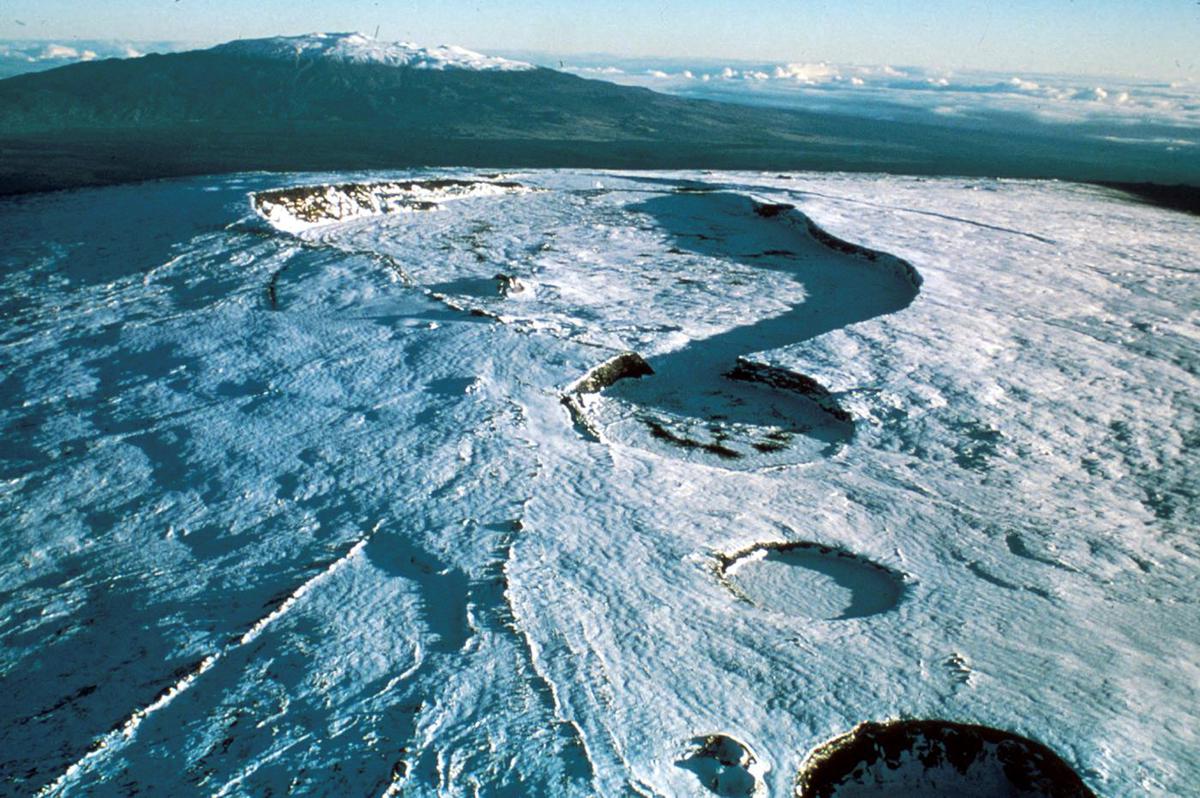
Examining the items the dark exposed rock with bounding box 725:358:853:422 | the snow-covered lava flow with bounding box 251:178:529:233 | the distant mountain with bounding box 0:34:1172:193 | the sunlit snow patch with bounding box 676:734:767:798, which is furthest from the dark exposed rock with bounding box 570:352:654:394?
the distant mountain with bounding box 0:34:1172:193

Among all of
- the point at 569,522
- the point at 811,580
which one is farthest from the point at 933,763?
the point at 569,522

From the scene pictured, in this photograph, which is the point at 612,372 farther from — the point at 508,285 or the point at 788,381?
the point at 508,285

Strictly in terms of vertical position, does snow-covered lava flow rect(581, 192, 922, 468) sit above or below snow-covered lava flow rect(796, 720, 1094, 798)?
above

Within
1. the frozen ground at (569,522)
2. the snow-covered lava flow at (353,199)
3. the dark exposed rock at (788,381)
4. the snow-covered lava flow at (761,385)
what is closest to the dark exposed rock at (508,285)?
the frozen ground at (569,522)

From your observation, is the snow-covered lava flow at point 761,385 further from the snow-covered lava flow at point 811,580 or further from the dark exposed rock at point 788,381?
the snow-covered lava flow at point 811,580

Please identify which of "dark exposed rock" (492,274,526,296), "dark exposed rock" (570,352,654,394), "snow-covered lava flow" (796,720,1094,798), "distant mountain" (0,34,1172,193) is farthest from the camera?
"distant mountain" (0,34,1172,193)

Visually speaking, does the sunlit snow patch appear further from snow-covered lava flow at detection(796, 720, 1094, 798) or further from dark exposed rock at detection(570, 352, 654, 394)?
dark exposed rock at detection(570, 352, 654, 394)

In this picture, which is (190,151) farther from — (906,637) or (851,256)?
(906,637)

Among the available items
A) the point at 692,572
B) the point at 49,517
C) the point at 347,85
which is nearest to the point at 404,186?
the point at 49,517

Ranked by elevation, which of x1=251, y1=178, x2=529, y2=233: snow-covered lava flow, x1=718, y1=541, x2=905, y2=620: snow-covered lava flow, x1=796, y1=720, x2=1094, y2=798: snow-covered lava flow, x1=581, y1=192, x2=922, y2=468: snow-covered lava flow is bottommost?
x1=796, y1=720, x2=1094, y2=798: snow-covered lava flow
